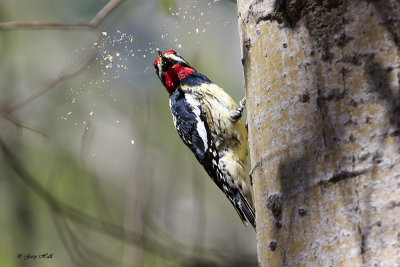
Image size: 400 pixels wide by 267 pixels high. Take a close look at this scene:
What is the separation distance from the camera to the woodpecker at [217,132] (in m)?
2.66

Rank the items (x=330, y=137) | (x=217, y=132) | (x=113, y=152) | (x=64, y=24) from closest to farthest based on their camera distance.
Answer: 1. (x=330, y=137)
2. (x=64, y=24)
3. (x=217, y=132)
4. (x=113, y=152)

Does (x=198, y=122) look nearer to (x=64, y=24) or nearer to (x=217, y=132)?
(x=217, y=132)

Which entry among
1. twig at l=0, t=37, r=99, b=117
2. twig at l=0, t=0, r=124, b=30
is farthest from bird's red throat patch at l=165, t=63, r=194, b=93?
twig at l=0, t=0, r=124, b=30

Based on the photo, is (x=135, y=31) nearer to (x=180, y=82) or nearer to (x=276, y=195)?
(x=180, y=82)

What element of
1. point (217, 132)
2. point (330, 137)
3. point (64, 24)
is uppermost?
point (64, 24)

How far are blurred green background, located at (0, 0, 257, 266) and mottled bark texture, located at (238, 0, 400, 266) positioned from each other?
2229mm

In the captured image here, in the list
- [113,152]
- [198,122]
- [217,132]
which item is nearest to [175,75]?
[198,122]

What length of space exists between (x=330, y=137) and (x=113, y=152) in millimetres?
3948

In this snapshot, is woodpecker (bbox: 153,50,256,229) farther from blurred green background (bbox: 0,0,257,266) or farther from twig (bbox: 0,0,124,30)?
twig (bbox: 0,0,124,30)

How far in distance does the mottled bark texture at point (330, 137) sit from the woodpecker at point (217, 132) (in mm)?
1681

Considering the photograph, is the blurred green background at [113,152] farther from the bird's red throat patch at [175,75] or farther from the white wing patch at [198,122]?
the white wing patch at [198,122]

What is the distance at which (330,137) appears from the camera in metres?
0.80

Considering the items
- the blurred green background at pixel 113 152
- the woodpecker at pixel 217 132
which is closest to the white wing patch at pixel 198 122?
the woodpecker at pixel 217 132

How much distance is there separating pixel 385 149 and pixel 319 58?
0.66 feet
